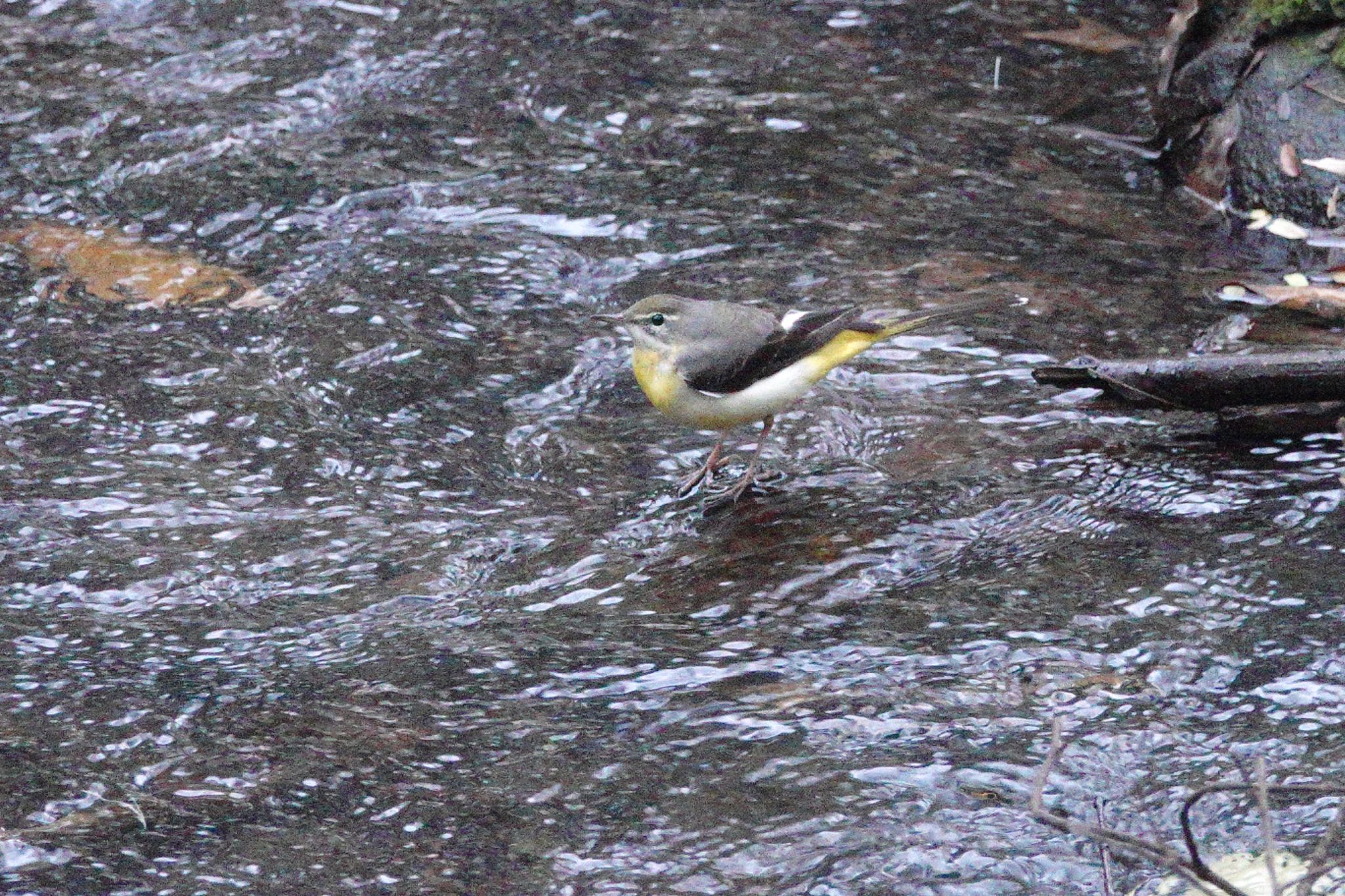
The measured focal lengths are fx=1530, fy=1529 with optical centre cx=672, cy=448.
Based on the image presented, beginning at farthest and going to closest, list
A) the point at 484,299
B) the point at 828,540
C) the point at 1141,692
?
the point at 484,299
the point at 828,540
the point at 1141,692

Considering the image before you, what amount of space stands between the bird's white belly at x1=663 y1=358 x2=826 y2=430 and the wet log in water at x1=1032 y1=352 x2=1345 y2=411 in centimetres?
98

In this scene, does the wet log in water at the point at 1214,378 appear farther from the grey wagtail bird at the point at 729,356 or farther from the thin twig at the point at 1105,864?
the thin twig at the point at 1105,864

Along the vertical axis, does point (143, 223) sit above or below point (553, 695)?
above

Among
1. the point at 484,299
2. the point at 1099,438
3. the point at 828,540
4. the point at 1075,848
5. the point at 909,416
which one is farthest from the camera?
the point at 484,299

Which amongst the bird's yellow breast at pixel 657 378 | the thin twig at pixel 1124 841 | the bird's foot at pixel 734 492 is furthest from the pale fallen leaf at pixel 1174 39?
the thin twig at pixel 1124 841

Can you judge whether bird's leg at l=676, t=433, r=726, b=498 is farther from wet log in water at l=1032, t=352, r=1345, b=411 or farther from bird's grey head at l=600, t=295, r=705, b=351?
wet log in water at l=1032, t=352, r=1345, b=411

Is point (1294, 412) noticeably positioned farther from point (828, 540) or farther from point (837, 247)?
point (837, 247)

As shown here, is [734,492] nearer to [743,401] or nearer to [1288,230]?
[743,401]

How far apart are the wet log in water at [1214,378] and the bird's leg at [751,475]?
47.1 inches

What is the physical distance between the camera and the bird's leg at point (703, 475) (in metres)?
6.46

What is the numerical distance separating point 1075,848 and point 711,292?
449 centimetres

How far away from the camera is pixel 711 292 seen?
8.05 meters

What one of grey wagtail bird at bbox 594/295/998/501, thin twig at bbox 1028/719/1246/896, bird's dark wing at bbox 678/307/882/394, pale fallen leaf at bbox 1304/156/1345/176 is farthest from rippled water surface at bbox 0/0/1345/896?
thin twig at bbox 1028/719/1246/896

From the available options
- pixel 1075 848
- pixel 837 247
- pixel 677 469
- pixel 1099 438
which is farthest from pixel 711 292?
pixel 1075 848
